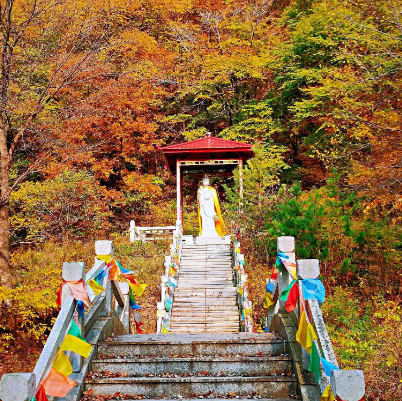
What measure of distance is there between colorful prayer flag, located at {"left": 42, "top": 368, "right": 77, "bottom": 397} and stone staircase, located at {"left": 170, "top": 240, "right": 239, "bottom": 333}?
6914 mm

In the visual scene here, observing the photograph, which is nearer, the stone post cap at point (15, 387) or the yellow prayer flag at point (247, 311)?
the stone post cap at point (15, 387)

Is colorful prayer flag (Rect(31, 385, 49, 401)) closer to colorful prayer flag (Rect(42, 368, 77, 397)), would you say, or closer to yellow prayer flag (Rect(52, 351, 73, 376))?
colorful prayer flag (Rect(42, 368, 77, 397))

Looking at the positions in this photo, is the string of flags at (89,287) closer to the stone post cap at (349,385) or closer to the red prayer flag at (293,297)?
the red prayer flag at (293,297)

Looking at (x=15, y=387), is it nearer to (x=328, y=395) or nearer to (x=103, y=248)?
(x=328, y=395)

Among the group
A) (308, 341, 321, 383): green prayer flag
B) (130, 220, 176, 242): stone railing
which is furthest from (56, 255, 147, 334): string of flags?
(130, 220, 176, 242): stone railing

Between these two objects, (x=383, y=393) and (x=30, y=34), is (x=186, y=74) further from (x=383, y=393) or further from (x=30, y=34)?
(x=383, y=393)

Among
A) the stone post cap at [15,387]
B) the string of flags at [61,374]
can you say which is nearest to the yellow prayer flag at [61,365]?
the string of flags at [61,374]

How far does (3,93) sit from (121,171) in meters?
14.5

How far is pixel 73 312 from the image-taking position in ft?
14.9

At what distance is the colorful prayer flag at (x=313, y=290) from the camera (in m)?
4.55

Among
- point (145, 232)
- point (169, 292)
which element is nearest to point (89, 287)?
point (169, 292)

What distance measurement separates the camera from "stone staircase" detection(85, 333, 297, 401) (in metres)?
4.54

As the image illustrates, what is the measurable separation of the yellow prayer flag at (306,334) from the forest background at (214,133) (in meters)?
3.00

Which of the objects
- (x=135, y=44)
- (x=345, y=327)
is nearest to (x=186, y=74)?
(x=135, y=44)
